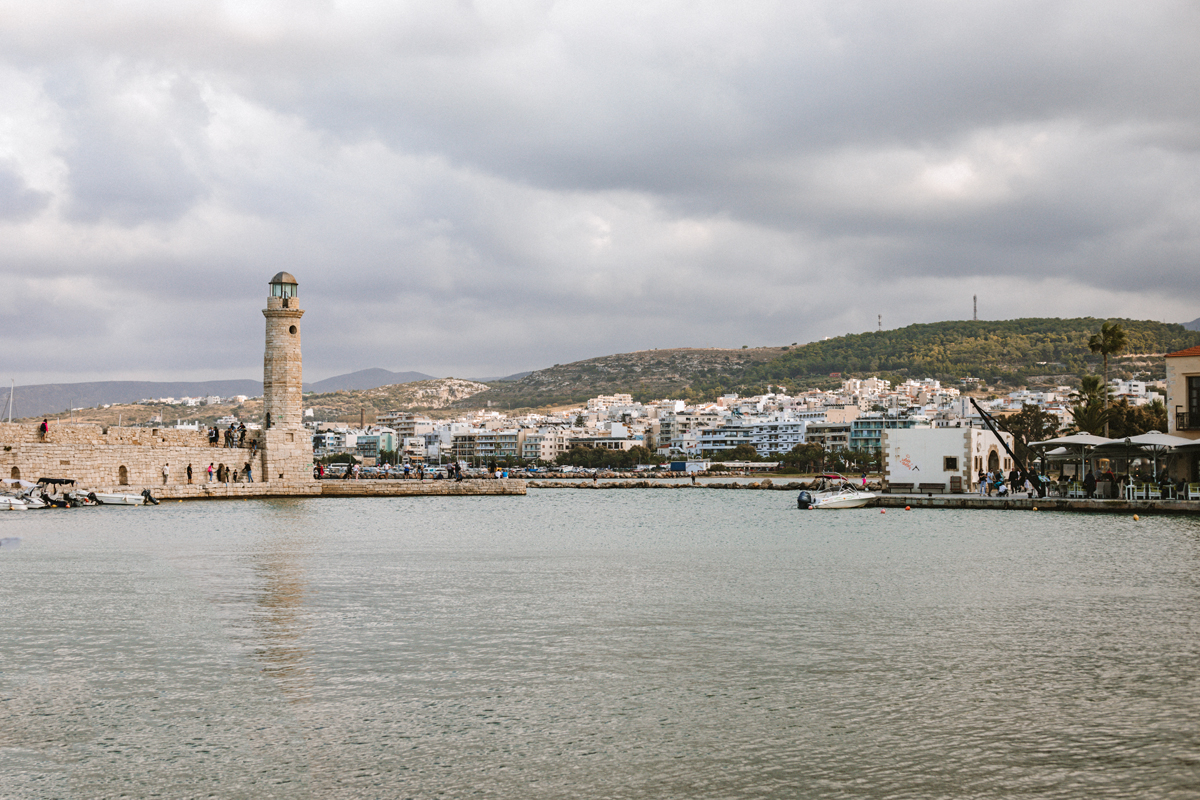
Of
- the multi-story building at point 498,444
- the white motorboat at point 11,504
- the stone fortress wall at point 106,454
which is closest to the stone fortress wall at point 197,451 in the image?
the stone fortress wall at point 106,454

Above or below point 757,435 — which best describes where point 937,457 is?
below

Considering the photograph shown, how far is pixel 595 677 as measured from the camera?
9711 millimetres

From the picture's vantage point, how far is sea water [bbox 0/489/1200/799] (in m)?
6.95

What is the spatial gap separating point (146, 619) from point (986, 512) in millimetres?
32190

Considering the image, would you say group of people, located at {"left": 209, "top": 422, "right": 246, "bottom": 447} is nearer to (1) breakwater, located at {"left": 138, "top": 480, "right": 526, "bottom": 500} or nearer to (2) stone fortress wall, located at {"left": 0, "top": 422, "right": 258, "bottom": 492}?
(2) stone fortress wall, located at {"left": 0, "top": 422, "right": 258, "bottom": 492}

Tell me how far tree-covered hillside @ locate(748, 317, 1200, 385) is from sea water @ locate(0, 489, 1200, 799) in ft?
515

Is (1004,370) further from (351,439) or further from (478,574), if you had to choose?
(478,574)

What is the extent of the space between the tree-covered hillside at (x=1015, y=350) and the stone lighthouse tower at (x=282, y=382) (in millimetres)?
139780

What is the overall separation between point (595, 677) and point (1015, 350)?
593 ft

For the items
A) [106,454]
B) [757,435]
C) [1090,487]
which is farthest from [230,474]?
[757,435]

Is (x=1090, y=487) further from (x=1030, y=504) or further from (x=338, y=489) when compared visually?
(x=338, y=489)

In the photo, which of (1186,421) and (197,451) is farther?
(197,451)

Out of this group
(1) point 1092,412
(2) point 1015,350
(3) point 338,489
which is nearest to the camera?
(3) point 338,489

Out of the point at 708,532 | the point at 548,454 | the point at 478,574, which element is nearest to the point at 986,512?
the point at 708,532
